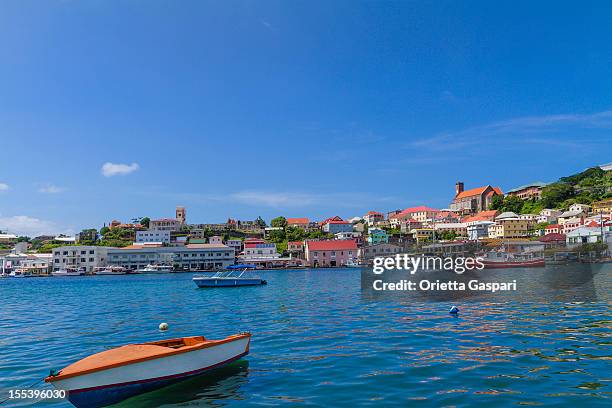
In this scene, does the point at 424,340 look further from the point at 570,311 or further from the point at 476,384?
the point at 570,311

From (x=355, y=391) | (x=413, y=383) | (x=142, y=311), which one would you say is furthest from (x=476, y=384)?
(x=142, y=311)

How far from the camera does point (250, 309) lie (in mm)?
30141

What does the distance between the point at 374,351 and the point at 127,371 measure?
8111mm

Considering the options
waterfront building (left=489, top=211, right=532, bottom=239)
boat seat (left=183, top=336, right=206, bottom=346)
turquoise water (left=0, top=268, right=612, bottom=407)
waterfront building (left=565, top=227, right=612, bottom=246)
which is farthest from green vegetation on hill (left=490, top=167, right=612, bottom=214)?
boat seat (left=183, top=336, right=206, bottom=346)

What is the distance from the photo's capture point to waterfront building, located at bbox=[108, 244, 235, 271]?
129750 millimetres

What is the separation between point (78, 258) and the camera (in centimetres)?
12838

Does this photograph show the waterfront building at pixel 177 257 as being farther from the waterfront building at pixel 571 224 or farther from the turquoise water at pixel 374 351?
the turquoise water at pixel 374 351

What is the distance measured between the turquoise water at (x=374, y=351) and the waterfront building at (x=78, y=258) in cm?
10755

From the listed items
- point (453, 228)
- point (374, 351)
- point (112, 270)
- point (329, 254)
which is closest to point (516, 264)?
point (329, 254)

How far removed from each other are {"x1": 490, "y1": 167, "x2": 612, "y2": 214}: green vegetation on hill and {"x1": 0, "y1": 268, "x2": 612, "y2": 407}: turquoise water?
545 ft

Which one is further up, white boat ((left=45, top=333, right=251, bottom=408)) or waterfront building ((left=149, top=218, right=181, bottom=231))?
waterfront building ((left=149, top=218, right=181, bottom=231))

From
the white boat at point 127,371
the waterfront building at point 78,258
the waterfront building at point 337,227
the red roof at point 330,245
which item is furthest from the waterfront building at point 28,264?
the white boat at point 127,371

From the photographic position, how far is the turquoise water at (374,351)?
10.9 metres

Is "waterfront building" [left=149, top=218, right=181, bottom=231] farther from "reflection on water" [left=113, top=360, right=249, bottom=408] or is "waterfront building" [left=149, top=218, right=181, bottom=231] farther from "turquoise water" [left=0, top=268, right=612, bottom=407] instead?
"reflection on water" [left=113, top=360, right=249, bottom=408]
